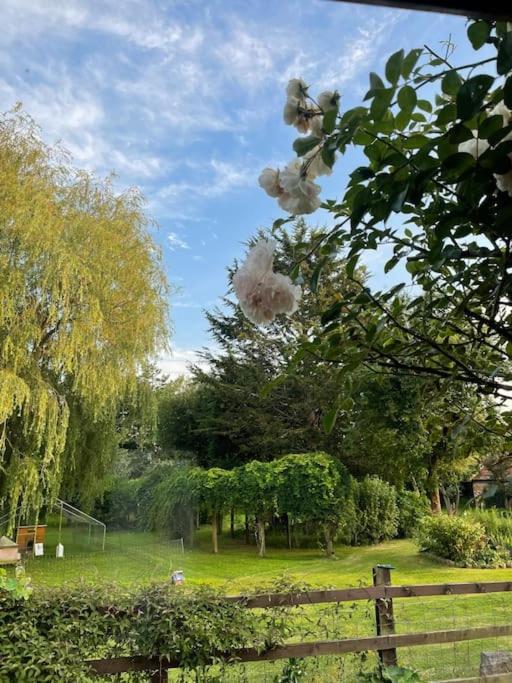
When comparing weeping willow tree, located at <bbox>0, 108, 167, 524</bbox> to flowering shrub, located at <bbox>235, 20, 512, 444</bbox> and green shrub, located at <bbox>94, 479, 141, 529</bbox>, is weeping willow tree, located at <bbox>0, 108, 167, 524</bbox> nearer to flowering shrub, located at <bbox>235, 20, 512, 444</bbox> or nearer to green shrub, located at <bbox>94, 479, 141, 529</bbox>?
green shrub, located at <bbox>94, 479, 141, 529</bbox>

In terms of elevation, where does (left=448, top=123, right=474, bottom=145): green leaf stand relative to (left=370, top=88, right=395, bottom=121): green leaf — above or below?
below

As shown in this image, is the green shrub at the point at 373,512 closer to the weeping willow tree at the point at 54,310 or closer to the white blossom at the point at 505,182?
the weeping willow tree at the point at 54,310

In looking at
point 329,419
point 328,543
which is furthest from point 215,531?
point 329,419

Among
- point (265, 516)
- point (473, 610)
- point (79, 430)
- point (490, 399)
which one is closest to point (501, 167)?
point (490, 399)

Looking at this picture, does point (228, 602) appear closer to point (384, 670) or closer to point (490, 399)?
point (384, 670)

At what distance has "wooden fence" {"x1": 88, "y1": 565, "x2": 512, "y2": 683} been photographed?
5.91 feet

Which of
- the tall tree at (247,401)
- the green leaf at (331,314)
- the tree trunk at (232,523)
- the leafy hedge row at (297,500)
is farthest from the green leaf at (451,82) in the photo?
the tall tree at (247,401)

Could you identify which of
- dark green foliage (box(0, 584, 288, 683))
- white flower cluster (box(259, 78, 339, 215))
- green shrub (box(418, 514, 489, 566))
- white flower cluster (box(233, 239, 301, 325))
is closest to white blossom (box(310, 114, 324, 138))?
white flower cluster (box(259, 78, 339, 215))

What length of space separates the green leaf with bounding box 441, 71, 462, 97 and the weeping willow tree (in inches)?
215

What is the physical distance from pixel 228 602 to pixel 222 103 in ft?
5.58

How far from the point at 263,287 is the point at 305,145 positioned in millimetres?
133

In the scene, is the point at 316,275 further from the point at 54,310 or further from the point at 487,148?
the point at 54,310

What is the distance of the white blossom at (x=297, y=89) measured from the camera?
432 millimetres

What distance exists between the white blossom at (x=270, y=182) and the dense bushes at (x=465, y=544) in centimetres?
638
